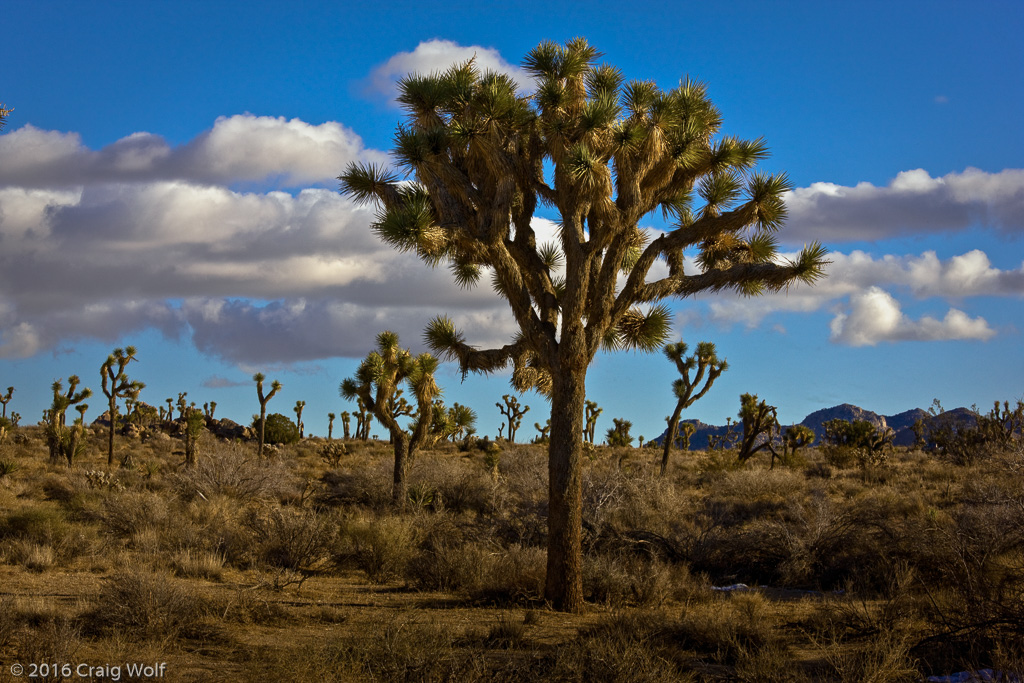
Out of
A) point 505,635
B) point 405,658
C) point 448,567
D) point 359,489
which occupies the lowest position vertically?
point 505,635

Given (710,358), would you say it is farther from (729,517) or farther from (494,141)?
(494,141)

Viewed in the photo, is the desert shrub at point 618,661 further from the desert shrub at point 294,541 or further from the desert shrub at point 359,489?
the desert shrub at point 359,489

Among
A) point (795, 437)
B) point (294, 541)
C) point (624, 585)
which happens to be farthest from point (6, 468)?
point (795, 437)

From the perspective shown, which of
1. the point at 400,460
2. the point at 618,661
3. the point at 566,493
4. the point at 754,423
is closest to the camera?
the point at 618,661

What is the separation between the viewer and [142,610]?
8.00 m

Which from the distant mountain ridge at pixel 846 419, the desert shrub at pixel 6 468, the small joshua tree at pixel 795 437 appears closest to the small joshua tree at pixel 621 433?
the small joshua tree at pixel 795 437

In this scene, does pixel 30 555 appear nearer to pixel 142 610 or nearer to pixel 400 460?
pixel 142 610

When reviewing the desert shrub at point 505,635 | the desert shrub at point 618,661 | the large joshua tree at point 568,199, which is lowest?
the desert shrub at point 505,635

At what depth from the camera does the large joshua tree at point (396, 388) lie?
1959cm

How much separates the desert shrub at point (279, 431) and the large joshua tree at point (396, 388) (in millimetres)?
25240

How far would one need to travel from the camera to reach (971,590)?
280 inches

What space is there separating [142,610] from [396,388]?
1253 cm

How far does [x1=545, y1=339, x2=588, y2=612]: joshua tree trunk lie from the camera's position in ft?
33.1

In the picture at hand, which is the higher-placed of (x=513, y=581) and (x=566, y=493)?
(x=566, y=493)
